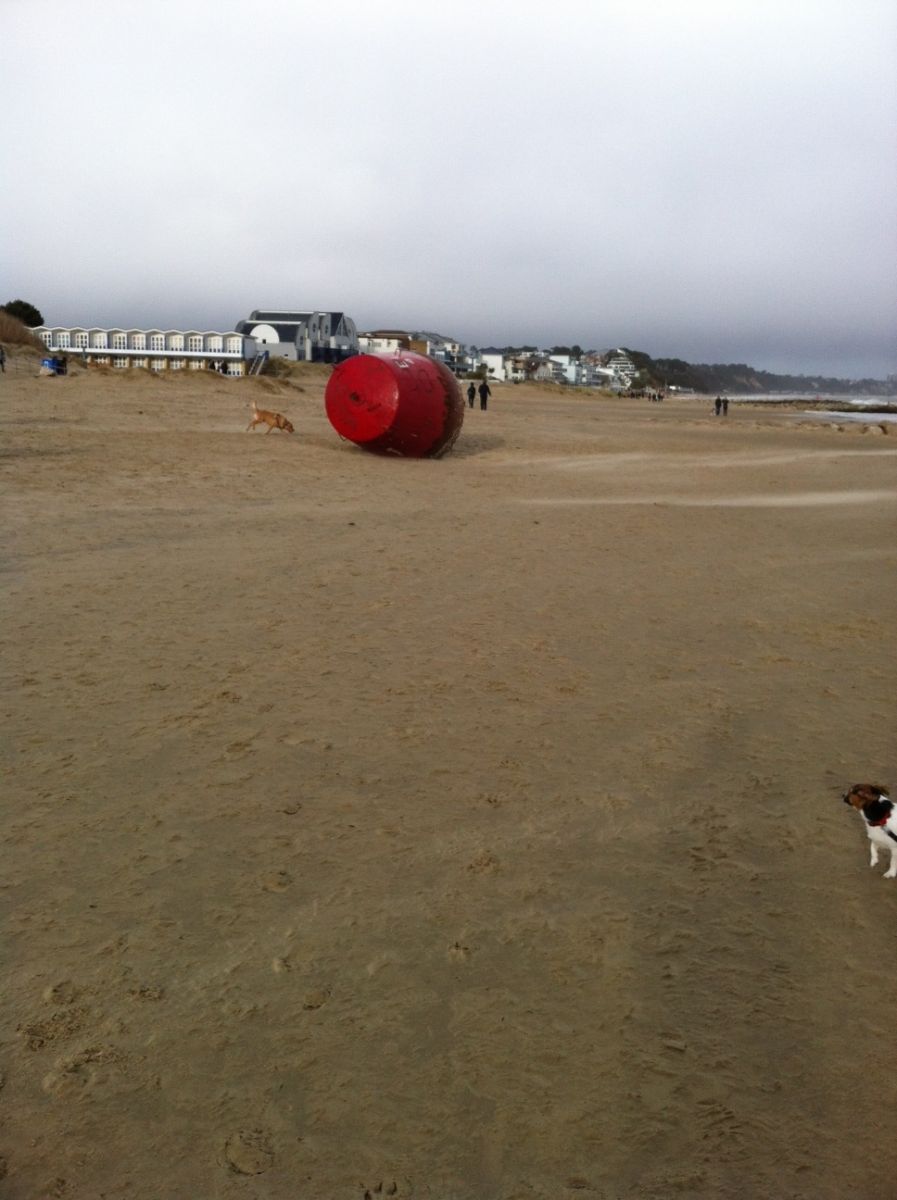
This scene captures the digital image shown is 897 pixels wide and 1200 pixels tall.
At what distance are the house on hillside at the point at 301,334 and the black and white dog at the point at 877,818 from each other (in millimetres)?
68123

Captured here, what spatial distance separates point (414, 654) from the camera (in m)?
5.40

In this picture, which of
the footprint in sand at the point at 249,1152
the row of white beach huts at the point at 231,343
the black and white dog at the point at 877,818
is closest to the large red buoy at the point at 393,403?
the black and white dog at the point at 877,818

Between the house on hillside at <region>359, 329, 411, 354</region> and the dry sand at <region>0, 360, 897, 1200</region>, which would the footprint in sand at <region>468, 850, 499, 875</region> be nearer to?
the dry sand at <region>0, 360, 897, 1200</region>

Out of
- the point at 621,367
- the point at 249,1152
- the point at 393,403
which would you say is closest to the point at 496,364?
the point at 621,367

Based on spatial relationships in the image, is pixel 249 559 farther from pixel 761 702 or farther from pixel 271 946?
pixel 271 946

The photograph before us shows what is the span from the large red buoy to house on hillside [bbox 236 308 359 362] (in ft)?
181

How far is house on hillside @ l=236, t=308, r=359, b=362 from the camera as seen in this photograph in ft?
234

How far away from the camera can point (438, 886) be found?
123 inches

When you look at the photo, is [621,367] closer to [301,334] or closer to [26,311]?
[301,334]

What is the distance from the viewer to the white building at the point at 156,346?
66.2 m

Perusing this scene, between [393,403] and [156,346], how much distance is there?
62.4m

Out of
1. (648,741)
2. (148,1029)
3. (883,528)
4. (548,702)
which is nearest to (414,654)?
(548,702)

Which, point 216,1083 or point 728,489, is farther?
point 728,489

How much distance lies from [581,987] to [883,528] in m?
9.54
